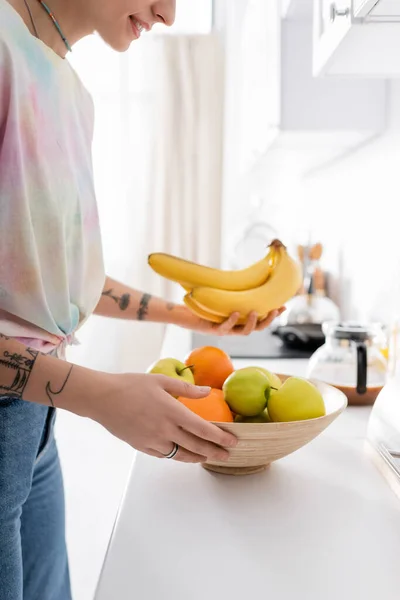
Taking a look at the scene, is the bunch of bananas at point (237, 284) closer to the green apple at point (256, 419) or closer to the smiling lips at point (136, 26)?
the green apple at point (256, 419)

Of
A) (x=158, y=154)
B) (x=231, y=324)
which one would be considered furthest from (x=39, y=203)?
(x=158, y=154)

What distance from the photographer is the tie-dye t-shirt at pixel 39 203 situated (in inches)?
33.9

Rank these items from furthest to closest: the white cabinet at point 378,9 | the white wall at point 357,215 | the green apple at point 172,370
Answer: the white wall at point 357,215 → the green apple at point 172,370 → the white cabinet at point 378,9

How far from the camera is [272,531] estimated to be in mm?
735

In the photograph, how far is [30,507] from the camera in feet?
3.51

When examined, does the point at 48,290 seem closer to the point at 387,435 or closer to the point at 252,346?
the point at 387,435

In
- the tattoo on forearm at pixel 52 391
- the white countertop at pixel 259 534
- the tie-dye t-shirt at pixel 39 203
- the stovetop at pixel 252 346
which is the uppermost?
the tie-dye t-shirt at pixel 39 203

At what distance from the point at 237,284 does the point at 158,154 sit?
2592 mm

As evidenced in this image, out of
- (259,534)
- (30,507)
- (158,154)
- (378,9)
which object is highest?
(378,9)

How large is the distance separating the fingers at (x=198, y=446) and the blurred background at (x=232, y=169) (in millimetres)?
734

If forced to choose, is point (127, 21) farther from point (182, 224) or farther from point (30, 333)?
point (182, 224)

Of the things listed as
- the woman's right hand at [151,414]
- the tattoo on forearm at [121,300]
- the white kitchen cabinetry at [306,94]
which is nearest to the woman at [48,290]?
the woman's right hand at [151,414]

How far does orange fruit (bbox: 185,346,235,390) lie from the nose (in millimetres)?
543

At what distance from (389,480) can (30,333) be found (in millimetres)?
544
